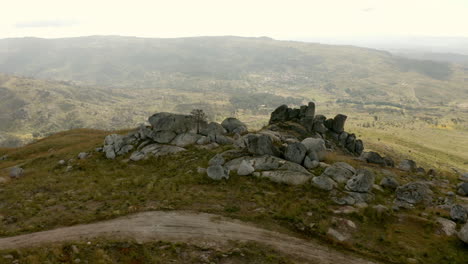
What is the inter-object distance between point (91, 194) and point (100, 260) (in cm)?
1698

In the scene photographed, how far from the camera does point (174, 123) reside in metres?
55.1

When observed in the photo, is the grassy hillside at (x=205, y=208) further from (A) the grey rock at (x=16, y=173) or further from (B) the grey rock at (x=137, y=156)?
(B) the grey rock at (x=137, y=156)

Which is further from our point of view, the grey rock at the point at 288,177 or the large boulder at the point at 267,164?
the large boulder at the point at 267,164

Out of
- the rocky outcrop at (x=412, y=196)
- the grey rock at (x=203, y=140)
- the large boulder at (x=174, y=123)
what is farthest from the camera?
the large boulder at (x=174, y=123)

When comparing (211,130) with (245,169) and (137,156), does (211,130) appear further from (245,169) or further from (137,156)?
(245,169)

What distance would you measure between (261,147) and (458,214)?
26.3 m

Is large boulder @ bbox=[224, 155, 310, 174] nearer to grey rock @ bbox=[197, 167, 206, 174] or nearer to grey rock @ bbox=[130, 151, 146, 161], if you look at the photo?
grey rock @ bbox=[197, 167, 206, 174]

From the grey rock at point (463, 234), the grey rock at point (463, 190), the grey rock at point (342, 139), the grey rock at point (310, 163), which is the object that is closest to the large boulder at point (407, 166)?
the grey rock at point (463, 190)

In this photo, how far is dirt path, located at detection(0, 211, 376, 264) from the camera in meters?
22.6

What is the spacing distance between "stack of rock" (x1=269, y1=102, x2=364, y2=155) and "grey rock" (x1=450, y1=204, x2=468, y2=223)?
40649 millimetres

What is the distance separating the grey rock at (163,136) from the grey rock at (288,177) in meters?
24.5

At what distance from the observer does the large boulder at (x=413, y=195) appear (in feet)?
110

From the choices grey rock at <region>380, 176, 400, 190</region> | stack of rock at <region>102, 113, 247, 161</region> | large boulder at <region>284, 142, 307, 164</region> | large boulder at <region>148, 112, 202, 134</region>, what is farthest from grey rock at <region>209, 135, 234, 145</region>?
grey rock at <region>380, 176, 400, 190</region>

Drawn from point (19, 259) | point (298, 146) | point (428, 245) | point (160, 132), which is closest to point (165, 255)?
point (19, 259)
